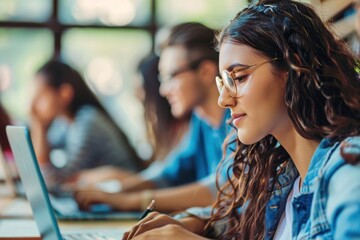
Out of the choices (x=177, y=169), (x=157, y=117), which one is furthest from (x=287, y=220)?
(x=157, y=117)

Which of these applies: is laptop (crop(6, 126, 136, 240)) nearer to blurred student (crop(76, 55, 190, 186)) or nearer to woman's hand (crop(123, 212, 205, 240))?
woman's hand (crop(123, 212, 205, 240))

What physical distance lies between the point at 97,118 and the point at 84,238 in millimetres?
2450

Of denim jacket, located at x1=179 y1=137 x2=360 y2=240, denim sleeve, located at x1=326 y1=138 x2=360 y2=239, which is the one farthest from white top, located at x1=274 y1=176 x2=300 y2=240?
denim sleeve, located at x1=326 y1=138 x2=360 y2=239

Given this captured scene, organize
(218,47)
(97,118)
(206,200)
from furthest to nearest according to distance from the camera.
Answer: (97,118) → (206,200) → (218,47)

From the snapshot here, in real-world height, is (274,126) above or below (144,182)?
above

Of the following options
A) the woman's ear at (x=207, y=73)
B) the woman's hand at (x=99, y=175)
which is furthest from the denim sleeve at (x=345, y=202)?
the woman's hand at (x=99, y=175)

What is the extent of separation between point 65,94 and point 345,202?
337 cm

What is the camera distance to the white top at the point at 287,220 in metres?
1.59

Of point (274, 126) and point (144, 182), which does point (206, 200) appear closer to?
point (144, 182)

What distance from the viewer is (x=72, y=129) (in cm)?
423

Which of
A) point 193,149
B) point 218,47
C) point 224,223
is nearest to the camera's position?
point 218,47

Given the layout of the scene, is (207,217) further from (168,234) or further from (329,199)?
(329,199)

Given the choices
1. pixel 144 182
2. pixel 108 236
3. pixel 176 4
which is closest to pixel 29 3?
pixel 176 4

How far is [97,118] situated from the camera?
4.27 meters
